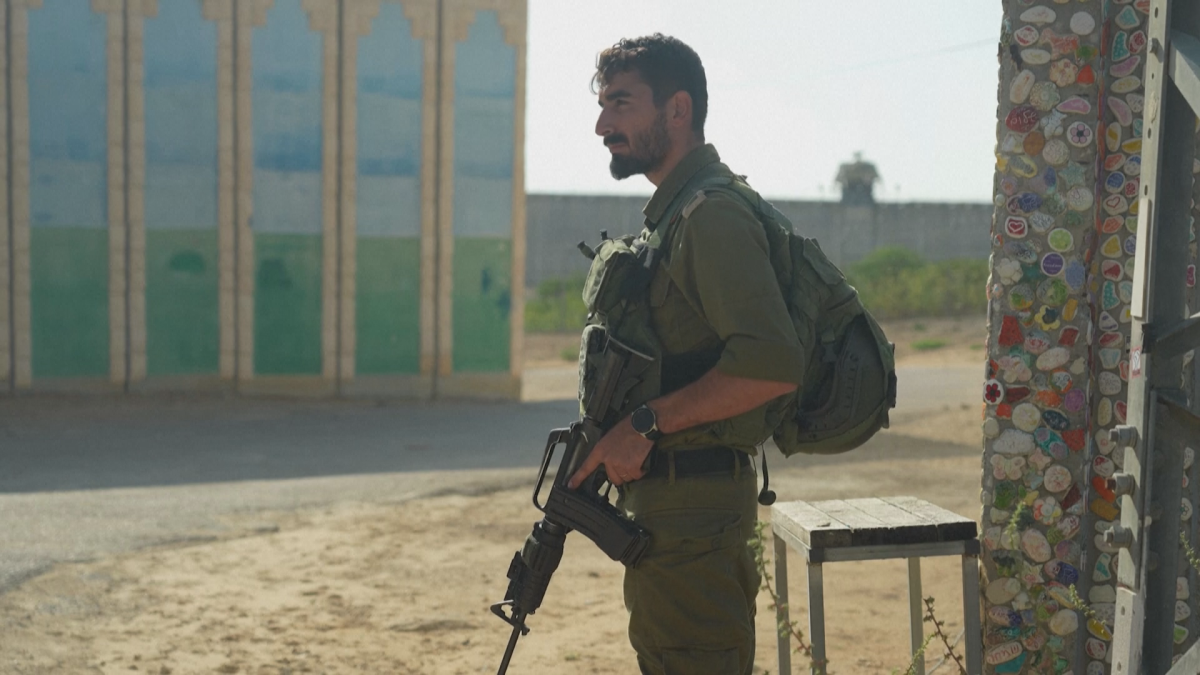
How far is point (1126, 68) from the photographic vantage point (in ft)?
10.1

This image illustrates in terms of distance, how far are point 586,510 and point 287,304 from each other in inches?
416

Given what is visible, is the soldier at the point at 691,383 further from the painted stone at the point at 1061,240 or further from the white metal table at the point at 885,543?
the painted stone at the point at 1061,240

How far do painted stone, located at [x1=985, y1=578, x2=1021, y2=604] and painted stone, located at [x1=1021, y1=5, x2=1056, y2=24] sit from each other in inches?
59.6

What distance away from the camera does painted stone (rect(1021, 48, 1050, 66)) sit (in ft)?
10.3

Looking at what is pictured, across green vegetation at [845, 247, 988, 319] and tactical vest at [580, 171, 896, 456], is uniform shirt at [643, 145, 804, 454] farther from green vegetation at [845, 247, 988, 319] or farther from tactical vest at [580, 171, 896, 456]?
green vegetation at [845, 247, 988, 319]

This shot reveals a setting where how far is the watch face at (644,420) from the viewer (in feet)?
7.78

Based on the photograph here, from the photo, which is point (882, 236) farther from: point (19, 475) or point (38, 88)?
point (19, 475)

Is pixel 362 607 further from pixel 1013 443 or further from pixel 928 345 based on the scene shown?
pixel 928 345

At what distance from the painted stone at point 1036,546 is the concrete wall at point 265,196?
1020cm

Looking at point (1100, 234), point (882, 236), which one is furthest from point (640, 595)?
point (882, 236)

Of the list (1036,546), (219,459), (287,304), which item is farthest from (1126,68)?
(287,304)

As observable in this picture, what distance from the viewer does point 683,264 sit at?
2.40 m

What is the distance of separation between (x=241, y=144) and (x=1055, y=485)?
1066cm

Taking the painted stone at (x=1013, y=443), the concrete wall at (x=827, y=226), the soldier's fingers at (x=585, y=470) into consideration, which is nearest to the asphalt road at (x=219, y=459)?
the soldier's fingers at (x=585, y=470)
